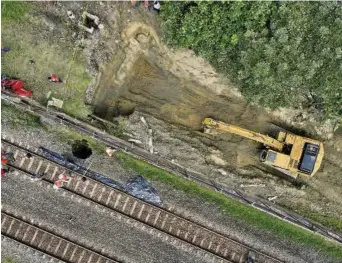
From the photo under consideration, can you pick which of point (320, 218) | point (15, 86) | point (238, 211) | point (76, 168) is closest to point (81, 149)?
point (76, 168)

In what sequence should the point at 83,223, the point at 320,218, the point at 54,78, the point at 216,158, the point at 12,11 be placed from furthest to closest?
the point at 320,218
the point at 216,158
the point at 83,223
the point at 54,78
the point at 12,11

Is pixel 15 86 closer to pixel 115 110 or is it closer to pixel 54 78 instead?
pixel 54 78

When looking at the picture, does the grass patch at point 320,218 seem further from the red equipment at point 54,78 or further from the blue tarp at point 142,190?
the red equipment at point 54,78

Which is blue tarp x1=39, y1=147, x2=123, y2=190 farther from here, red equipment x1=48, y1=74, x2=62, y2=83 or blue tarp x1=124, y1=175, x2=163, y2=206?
red equipment x1=48, y1=74, x2=62, y2=83

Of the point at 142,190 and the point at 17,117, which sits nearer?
the point at 17,117

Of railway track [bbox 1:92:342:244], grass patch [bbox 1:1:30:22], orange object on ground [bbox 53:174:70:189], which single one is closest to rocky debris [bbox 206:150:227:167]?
railway track [bbox 1:92:342:244]
